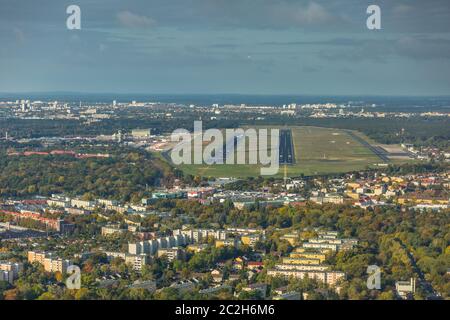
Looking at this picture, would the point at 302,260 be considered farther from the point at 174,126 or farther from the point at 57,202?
the point at 174,126

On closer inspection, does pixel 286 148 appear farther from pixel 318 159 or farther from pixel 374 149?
pixel 374 149

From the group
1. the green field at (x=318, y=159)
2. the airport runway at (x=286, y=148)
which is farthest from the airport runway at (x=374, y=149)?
the airport runway at (x=286, y=148)

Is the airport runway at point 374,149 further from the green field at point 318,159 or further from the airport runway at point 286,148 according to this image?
the airport runway at point 286,148

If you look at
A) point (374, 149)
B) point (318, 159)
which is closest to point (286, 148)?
point (318, 159)

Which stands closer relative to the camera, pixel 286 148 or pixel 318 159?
pixel 318 159

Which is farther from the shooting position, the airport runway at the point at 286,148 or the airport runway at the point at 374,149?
the airport runway at the point at 374,149

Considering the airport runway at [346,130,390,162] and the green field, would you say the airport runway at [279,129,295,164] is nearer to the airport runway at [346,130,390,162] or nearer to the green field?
the green field
